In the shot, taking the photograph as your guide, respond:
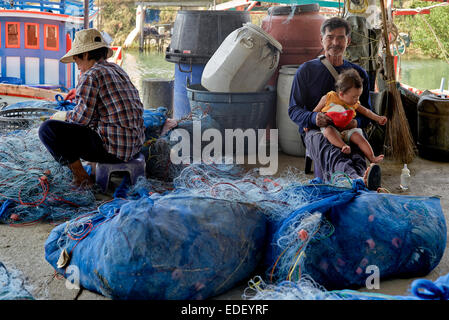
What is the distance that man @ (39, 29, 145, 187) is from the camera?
3740 millimetres

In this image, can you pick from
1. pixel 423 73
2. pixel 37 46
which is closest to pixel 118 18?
pixel 423 73

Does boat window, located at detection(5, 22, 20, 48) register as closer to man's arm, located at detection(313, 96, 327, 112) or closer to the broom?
the broom

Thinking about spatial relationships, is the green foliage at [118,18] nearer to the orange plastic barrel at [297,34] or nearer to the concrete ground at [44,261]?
the orange plastic barrel at [297,34]

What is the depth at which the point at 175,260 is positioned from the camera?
7.18ft

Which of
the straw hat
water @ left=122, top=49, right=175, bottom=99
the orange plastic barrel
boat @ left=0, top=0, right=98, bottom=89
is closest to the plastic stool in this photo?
the straw hat

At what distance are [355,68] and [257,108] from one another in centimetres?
128

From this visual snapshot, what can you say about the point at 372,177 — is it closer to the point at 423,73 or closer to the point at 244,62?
the point at 244,62

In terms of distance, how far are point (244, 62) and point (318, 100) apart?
112 centimetres

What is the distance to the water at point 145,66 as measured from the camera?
19.1 meters

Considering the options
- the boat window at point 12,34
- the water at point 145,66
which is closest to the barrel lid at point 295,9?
the boat window at point 12,34

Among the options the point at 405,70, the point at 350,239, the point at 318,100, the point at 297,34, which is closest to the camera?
the point at 350,239

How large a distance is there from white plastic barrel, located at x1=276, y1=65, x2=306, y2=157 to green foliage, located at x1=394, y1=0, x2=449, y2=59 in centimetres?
1541

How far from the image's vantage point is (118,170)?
3996 millimetres
